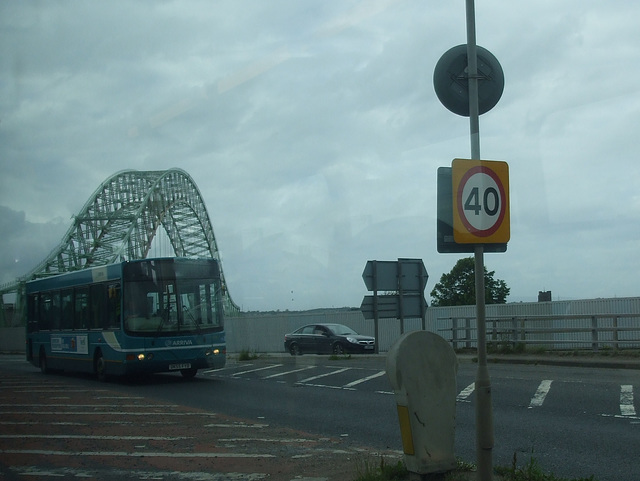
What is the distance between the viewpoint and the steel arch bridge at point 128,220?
70000 millimetres

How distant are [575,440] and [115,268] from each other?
1259cm

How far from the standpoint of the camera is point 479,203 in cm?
538

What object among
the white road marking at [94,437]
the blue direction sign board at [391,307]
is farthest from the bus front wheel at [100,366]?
the white road marking at [94,437]

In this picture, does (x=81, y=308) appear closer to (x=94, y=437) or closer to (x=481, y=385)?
(x=94, y=437)

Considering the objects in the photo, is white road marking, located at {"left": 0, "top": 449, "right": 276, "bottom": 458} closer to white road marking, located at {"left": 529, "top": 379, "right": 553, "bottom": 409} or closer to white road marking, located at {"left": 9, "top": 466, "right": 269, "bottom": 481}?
white road marking, located at {"left": 9, "top": 466, "right": 269, "bottom": 481}

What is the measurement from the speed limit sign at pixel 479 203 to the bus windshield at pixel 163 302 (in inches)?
522

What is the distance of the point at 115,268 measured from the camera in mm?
18250

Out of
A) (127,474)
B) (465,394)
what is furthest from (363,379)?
(127,474)

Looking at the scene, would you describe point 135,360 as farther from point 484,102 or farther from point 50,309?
point 484,102

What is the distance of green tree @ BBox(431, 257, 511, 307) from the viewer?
4844 cm

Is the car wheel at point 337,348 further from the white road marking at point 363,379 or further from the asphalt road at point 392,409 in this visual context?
the white road marking at point 363,379

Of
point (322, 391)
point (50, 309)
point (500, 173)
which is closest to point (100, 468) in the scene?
point (500, 173)

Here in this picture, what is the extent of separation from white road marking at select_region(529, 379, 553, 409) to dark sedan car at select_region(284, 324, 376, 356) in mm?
13643

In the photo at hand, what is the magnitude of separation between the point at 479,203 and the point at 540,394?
26.2 feet
